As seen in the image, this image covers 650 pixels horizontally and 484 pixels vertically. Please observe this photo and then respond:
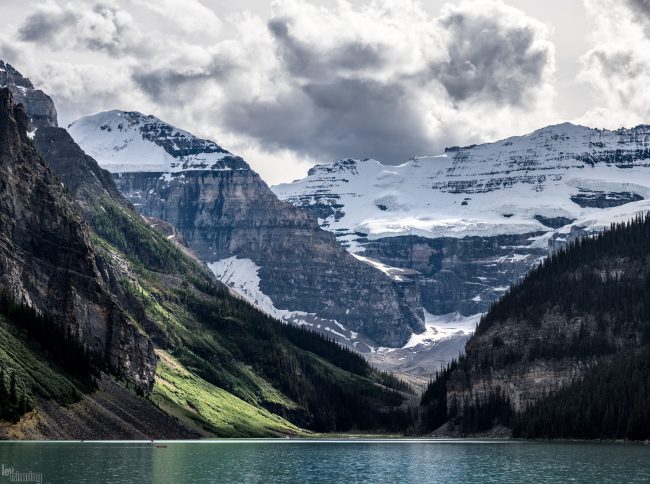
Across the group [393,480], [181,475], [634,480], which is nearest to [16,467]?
[181,475]

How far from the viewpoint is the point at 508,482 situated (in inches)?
7436

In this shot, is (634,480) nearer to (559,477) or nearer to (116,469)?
(559,477)

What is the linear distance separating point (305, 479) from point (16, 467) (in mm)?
43358

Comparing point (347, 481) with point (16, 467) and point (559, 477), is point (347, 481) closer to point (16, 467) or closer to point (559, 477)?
point (559, 477)

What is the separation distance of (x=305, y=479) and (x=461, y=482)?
2385 cm

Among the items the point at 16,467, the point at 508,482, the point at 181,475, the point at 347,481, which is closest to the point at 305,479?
the point at 347,481

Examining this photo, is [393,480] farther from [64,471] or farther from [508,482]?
[64,471]

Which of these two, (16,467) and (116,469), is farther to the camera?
(116,469)

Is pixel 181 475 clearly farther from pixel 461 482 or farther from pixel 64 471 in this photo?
pixel 461 482

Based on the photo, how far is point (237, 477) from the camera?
19475 cm

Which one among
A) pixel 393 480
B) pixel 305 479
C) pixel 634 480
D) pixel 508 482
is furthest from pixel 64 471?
pixel 634 480

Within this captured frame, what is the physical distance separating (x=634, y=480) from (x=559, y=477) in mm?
13761

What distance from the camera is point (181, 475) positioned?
192875 millimetres

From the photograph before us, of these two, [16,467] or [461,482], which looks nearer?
[16,467]
